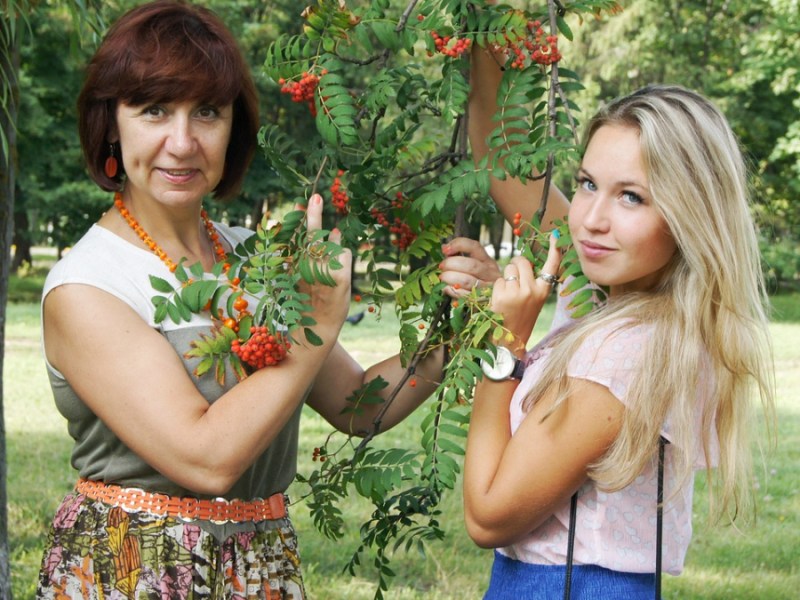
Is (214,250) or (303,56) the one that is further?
(214,250)

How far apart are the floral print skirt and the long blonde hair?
0.73m

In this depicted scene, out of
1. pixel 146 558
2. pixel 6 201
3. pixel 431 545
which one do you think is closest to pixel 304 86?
pixel 146 558

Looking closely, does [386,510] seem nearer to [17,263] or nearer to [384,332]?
[384,332]

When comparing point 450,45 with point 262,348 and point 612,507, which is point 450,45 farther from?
point 612,507

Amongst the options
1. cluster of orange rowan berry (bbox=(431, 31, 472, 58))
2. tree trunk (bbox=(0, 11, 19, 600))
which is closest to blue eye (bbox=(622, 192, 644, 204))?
cluster of orange rowan berry (bbox=(431, 31, 472, 58))

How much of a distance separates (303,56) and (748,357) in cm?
102

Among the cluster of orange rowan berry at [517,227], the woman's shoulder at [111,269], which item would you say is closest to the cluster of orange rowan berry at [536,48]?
the cluster of orange rowan berry at [517,227]

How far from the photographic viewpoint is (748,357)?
185 centimetres

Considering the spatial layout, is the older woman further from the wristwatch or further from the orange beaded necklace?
the wristwatch

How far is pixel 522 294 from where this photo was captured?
73.4 inches

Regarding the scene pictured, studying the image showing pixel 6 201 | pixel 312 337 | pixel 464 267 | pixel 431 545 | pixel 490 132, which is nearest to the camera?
pixel 312 337

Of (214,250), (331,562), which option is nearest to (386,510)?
(214,250)

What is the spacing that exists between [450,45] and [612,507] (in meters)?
0.95

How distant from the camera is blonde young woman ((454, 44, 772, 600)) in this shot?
1.78m
